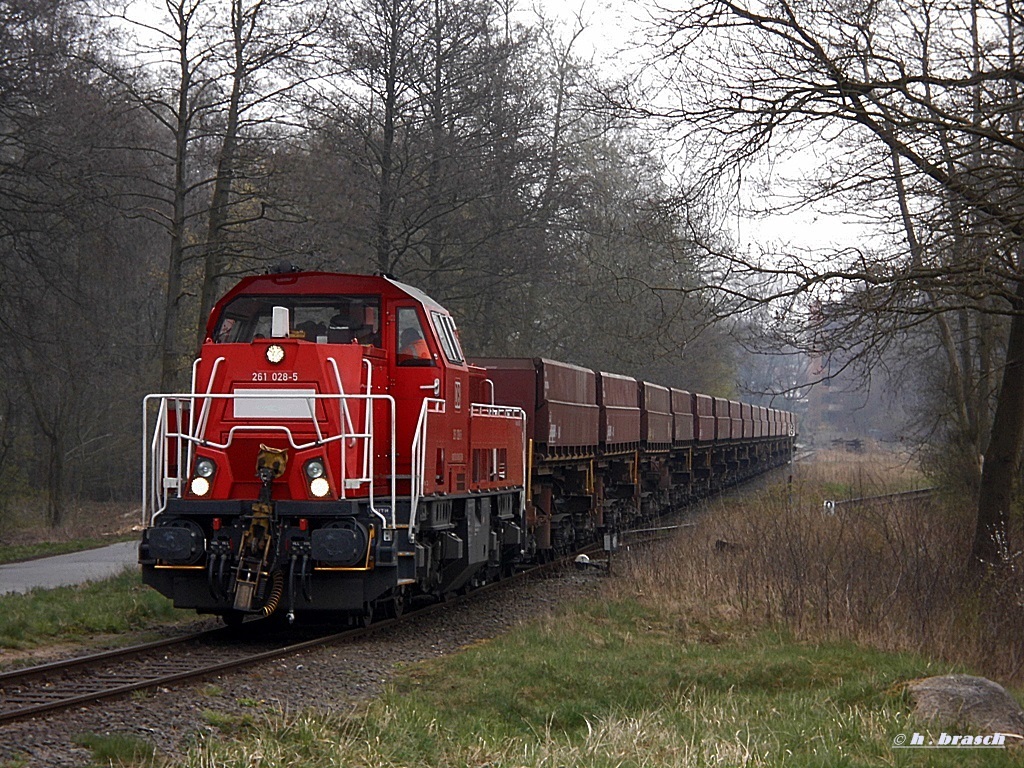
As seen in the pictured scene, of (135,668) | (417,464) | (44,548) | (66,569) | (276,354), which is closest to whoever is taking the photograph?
(135,668)

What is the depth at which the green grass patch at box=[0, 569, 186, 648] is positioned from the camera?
1090 cm

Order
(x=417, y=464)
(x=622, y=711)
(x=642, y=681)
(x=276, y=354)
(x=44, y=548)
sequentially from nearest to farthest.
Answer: (x=622, y=711)
(x=642, y=681)
(x=276, y=354)
(x=417, y=464)
(x=44, y=548)

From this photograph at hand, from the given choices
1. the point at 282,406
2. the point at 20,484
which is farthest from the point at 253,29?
the point at 20,484

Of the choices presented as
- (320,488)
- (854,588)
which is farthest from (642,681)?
(854,588)

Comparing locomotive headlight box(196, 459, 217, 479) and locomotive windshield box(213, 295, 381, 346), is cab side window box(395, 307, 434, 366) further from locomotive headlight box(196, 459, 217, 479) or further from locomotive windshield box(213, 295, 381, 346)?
locomotive headlight box(196, 459, 217, 479)

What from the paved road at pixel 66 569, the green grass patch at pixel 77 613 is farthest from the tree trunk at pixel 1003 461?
the paved road at pixel 66 569

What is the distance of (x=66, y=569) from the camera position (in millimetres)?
18047

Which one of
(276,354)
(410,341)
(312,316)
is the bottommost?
(276,354)

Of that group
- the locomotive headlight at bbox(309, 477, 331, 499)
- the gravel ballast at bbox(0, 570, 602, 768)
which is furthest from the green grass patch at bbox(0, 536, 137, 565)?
the locomotive headlight at bbox(309, 477, 331, 499)

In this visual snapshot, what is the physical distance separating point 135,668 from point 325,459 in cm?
232

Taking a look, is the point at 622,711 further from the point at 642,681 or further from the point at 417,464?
the point at 417,464

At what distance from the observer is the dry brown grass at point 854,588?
35.2 ft

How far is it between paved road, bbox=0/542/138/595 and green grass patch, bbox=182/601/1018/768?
25.3ft

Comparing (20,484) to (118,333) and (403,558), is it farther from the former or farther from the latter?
(403,558)
